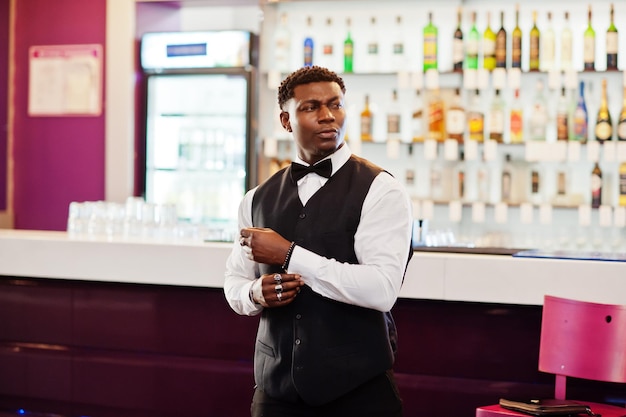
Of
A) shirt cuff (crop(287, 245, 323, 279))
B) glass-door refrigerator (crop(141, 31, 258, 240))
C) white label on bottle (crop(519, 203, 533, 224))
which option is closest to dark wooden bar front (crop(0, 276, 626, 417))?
shirt cuff (crop(287, 245, 323, 279))

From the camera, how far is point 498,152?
5414 mm

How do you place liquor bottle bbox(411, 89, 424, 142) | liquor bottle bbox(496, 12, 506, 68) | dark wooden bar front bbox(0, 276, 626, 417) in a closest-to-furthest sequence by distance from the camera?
dark wooden bar front bbox(0, 276, 626, 417)
liquor bottle bbox(496, 12, 506, 68)
liquor bottle bbox(411, 89, 424, 142)

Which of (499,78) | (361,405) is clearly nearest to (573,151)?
(499,78)

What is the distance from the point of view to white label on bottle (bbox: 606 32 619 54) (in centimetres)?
498

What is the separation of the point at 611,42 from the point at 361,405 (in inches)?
142

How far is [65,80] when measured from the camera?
5.72m

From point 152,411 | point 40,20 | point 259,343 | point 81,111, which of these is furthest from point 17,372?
point 40,20

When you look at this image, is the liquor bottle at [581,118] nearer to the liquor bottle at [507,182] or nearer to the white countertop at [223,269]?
the liquor bottle at [507,182]

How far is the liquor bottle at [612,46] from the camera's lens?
4980 millimetres

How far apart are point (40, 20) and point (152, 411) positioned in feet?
10.6

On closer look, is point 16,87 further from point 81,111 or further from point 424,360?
point 424,360

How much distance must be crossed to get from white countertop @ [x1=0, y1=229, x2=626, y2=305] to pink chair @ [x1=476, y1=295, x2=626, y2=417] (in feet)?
1.10

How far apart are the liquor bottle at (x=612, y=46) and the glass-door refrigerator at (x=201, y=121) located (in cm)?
206

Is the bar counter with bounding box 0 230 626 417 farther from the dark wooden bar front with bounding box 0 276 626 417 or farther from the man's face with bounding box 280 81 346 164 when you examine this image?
the man's face with bounding box 280 81 346 164
